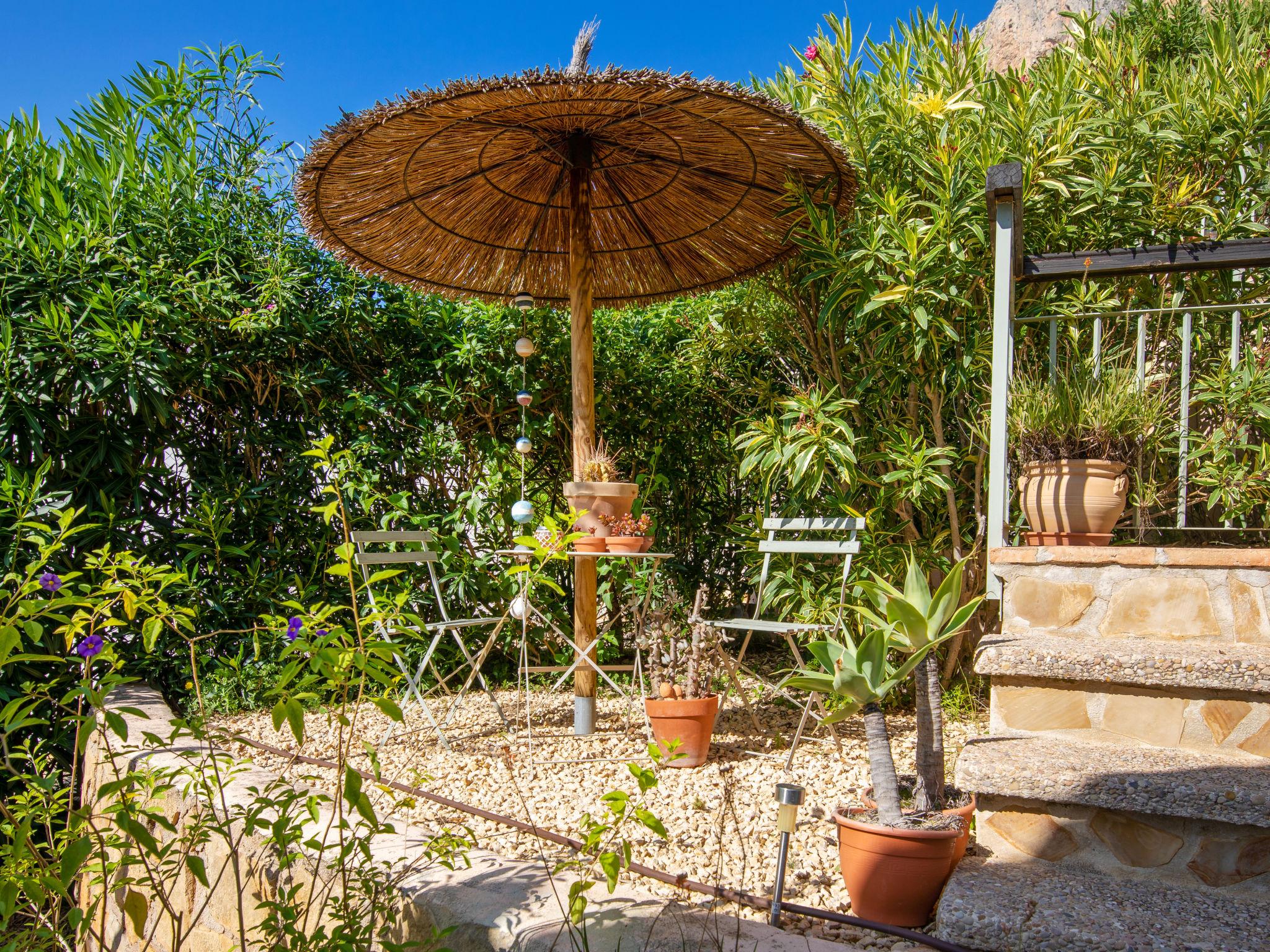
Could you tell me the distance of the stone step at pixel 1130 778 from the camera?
171 cm

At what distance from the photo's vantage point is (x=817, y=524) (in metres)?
3.61

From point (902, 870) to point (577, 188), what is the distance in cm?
273

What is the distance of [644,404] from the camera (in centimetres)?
493

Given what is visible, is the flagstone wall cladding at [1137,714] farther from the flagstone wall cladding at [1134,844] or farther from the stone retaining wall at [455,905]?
the stone retaining wall at [455,905]

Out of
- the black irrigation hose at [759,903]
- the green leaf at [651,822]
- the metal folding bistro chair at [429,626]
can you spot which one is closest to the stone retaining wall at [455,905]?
the black irrigation hose at [759,903]

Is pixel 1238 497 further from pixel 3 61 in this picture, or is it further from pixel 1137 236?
pixel 3 61

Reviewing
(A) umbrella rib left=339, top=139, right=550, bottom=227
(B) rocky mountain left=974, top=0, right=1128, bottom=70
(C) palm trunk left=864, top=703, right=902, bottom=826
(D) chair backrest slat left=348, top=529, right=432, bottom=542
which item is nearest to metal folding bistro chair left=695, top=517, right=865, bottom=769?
(C) palm trunk left=864, top=703, right=902, bottom=826

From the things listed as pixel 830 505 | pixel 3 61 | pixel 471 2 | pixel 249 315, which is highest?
pixel 471 2

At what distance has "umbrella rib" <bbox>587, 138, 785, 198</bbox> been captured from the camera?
3.45 meters

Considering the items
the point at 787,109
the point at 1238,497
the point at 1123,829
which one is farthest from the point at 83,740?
the point at 1238,497

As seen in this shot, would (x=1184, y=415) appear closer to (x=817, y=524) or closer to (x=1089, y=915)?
(x=817, y=524)

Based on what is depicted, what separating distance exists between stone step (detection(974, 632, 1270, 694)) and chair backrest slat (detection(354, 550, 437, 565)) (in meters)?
2.07

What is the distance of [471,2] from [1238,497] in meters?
7.99

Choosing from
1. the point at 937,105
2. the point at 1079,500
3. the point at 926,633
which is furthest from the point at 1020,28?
the point at 926,633
